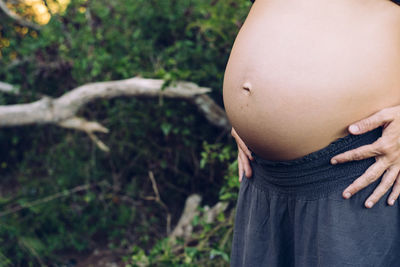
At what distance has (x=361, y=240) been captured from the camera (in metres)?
1.06

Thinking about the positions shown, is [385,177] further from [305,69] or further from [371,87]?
[305,69]

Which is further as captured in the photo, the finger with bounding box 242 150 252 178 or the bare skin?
the finger with bounding box 242 150 252 178

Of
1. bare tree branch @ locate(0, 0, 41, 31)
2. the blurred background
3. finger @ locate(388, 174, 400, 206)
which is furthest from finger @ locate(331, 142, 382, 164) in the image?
bare tree branch @ locate(0, 0, 41, 31)

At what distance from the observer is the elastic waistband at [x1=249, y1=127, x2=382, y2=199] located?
108 cm

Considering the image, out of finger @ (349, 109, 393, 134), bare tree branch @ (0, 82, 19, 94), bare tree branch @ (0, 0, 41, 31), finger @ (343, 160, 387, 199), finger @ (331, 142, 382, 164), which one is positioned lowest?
finger @ (343, 160, 387, 199)

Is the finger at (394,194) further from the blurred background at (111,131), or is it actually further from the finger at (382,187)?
the blurred background at (111,131)

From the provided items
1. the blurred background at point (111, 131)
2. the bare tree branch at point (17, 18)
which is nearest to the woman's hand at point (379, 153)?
the blurred background at point (111, 131)

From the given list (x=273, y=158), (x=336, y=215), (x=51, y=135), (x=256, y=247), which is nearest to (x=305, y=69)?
(x=273, y=158)

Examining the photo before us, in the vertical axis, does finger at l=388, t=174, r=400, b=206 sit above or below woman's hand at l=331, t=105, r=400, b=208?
below

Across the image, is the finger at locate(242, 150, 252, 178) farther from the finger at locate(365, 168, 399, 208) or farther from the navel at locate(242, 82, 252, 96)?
the finger at locate(365, 168, 399, 208)

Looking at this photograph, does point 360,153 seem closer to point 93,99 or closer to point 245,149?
point 245,149

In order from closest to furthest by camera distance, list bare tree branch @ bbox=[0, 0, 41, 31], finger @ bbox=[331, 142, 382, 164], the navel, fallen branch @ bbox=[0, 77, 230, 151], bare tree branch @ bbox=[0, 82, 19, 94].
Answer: finger @ bbox=[331, 142, 382, 164], the navel, fallen branch @ bbox=[0, 77, 230, 151], bare tree branch @ bbox=[0, 82, 19, 94], bare tree branch @ bbox=[0, 0, 41, 31]

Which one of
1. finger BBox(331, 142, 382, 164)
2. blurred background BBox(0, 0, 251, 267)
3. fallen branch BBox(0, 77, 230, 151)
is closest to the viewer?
finger BBox(331, 142, 382, 164)

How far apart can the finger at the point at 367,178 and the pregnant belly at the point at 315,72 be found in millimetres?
131
